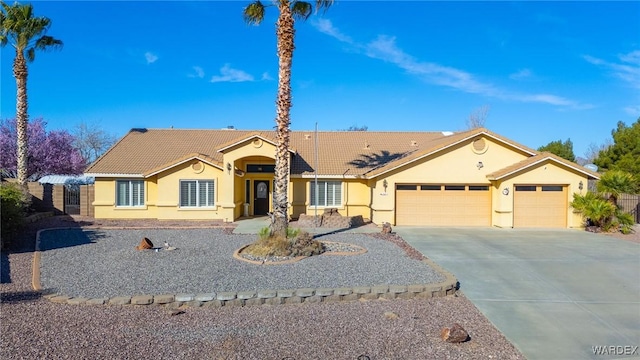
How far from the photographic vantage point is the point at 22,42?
1975cm

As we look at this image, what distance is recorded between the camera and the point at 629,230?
16.7 meters

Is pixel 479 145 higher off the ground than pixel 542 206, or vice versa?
pixel 479 145

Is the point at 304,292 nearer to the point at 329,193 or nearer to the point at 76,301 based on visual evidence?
the point at 76,301

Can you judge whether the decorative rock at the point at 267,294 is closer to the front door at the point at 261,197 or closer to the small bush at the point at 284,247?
the small bush at the point at 284,247

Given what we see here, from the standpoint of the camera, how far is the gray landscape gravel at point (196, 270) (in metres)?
8.21

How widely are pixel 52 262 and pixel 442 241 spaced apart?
12.8 m

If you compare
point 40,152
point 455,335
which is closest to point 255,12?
point 455,335

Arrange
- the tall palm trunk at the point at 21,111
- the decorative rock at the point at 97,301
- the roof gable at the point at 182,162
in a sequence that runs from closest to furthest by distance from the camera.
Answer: the decorative rock at the point at 97,301
the roof gable at the point at 182,162
the tall palm trunk at the point at 21,111

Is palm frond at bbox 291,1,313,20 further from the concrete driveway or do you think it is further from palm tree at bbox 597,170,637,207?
palm tree at bbox 597,170,637,207

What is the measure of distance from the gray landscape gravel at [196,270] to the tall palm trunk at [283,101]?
7.89ft

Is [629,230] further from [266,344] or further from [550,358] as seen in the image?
[266,344]

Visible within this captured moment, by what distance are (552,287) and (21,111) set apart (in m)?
25.3

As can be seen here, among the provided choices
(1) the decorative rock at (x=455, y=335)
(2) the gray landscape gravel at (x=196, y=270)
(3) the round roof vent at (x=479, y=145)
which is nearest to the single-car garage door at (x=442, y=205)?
(3) the round roof vent at (x=479, y=145)

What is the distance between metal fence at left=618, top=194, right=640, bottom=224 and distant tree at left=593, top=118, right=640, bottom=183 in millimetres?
7321
